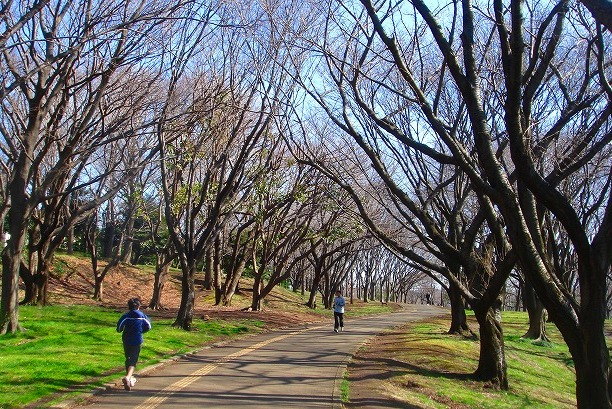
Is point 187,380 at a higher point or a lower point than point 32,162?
Result: lower

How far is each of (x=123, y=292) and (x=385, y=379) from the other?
27.4 meters

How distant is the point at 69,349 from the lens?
40.6 ft

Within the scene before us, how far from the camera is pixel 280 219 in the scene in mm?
29516

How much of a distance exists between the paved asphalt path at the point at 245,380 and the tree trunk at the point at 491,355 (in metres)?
3.14

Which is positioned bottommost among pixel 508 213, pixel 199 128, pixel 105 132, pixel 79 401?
pixel 79 401

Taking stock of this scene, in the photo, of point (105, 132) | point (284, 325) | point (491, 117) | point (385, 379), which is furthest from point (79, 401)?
point (284, 325)

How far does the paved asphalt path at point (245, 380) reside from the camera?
862 cm

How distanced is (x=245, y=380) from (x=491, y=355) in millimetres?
5731

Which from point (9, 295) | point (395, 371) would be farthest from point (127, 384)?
point (9, 295)

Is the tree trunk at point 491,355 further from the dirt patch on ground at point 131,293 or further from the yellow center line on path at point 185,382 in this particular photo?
the dirt patch on ground at point 131,293

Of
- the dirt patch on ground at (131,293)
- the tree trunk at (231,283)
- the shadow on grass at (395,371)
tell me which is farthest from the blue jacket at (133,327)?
the tree trunk at (231,283)

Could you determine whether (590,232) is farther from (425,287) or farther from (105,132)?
(425,287)

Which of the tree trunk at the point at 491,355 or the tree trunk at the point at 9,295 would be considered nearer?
the tree trunk at the point at 491,355

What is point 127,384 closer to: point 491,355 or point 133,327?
point 133,327
